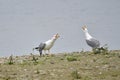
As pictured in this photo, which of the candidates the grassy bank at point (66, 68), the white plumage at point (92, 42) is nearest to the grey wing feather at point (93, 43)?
the white plumage at point (92, 42)

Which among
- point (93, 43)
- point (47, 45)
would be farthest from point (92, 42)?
point (47, 45)

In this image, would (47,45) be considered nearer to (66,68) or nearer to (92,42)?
(92,42)

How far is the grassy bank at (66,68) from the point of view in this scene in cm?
1210

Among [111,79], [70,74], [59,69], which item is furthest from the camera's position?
[59,69]

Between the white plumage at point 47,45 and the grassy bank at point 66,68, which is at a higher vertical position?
the white plumage at point 47,45

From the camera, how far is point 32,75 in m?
12.4

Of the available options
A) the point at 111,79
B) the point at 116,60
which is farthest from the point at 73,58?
the point at 111,79

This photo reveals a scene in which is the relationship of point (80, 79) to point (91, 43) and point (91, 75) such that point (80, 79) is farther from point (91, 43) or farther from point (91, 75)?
point (91, 43)

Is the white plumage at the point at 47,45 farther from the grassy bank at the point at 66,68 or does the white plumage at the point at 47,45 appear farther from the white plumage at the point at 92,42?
the grassy bank at the point at 66,68

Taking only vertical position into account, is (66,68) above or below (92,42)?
below

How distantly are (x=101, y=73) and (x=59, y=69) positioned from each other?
1.59m

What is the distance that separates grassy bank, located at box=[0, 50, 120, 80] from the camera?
12102 mm

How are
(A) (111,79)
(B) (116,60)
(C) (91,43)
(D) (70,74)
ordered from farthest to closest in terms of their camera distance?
1. (C) (91,43)
2. (B) (116,60)
3. (D) (70,74)
4. (A) (111,79)

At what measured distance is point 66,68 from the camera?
1366cm
